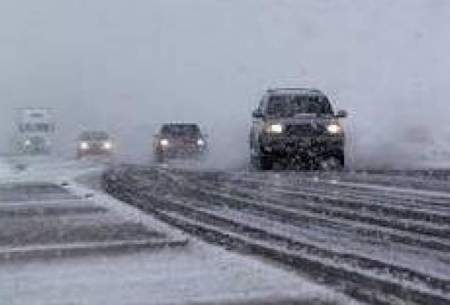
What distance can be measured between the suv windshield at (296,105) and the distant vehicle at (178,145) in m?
13.6

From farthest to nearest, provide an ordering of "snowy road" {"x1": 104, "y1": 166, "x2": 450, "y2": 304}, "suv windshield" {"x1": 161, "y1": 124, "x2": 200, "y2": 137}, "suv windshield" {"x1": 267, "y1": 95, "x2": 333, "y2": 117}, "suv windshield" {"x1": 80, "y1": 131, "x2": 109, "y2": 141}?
"suv windshield" {"x1": 80, "y1": 131, "x2": 109, "y2": 141}, "suv windshield" {"x1": 161, "y1": 124, "x2": 200, "y2": 137}, "suv windshield" {"x1": 267, "y1": 95, "x2": 333, "y2": 117}, "snowy road" {"x1": 104, "y1": 166, "x2": 450, "y2": 304}

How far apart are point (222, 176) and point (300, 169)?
4.18 meters

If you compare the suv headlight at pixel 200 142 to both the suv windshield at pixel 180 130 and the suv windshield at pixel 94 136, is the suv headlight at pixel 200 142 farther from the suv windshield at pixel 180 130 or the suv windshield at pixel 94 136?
the suv windshield at pixel 94 136

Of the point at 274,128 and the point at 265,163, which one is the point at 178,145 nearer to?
the point at 265,163

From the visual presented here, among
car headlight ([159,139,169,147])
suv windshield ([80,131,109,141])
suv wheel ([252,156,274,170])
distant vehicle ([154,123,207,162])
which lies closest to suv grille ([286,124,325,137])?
suv wheel ([252,156,274,170])

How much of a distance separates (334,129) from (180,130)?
17591 millimetres

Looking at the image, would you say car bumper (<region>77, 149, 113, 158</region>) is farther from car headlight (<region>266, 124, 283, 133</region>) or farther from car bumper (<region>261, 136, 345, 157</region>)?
car headlight (<region>266, 124, 283, 133</region>)

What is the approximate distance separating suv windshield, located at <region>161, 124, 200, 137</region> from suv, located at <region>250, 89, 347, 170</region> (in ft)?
49.8

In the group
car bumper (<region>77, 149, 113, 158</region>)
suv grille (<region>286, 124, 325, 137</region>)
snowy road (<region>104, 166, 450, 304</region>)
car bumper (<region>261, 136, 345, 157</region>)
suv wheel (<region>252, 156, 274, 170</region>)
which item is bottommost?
car bumper (<region>77, 149, 113, 158</region>)

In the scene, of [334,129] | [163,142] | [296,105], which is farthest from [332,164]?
[163,142]

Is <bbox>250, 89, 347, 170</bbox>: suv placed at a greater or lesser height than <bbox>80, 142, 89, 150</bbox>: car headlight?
greater

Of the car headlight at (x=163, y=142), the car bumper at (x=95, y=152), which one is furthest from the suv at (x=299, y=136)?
the car bumper at (x=95, y=152)

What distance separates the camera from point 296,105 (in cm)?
2950

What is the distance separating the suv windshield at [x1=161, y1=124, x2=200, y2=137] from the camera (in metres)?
44.6
